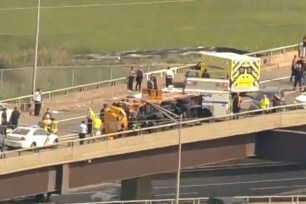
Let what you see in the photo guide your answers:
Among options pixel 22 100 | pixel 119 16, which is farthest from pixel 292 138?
pixel 119 16

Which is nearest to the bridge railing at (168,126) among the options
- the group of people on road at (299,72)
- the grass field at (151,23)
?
the group of people on road at (299,72)

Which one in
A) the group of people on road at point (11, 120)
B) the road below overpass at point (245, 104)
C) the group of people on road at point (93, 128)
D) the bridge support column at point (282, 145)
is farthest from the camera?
the road below overpass at point (245, 104)

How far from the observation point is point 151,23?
391ft

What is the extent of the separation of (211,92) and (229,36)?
Answer: 61.8 m

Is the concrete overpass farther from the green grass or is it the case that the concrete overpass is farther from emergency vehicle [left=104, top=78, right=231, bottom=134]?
the green grass

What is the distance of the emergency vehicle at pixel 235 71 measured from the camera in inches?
2243

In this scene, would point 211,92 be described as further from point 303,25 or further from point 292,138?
point 303,25

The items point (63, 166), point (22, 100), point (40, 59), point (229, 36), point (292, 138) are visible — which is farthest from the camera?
Result: point (229, 36)

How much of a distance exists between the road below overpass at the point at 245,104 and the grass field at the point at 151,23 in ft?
143

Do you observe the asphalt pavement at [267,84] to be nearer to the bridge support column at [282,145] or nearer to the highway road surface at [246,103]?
the highway road surface at [246,103]

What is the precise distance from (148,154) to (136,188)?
5.63m

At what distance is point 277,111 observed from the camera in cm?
5200

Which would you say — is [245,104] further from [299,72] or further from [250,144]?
[299,72]

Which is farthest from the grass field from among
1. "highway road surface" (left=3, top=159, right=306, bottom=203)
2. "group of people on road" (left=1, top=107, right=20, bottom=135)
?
"group of people on road" (left=1, top=107, right=20, bottom=135)
